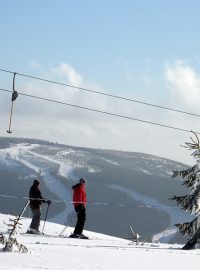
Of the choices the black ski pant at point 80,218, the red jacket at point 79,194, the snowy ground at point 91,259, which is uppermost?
the red jacket at point 79,194

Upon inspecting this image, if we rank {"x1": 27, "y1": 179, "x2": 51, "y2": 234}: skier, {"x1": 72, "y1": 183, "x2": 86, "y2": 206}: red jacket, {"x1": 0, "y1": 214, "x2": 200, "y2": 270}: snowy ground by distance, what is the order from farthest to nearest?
{"x1": 27, "y1": 179, "x2": 51, "y2": 234}: skier → {"x1": 72, "y1": 183, "x2": 86, "y2": 206}: red jacket → {"x1": 0, "y1": 214, "x2": 200, "y2": 270}: snowy ground

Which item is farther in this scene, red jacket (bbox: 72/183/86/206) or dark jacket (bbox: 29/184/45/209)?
dark jacket (bbox: 29/184/45/209)

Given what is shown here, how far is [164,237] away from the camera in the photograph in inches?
6688

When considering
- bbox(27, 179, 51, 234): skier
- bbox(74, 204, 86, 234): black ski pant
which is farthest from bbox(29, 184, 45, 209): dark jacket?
bbox(74, 204, 86, 234): black ski pant

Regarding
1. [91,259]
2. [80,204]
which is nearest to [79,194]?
A: [80,204]

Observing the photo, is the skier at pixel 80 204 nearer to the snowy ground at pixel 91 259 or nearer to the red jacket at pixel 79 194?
the red jacket at pixel 79 194

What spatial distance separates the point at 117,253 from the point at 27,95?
9.81m

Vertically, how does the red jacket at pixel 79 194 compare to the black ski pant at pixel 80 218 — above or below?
above

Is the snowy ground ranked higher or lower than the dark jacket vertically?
lower

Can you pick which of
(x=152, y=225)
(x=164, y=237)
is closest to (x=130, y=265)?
(x=164, y=237)

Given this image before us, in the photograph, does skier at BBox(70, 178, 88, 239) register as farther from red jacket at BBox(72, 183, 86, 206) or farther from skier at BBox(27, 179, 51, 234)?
skier at BBox(27, 179, 51, 234)

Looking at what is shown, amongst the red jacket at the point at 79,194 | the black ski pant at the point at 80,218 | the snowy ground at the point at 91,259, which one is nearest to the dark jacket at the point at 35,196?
the red jacket at the point at 79,194

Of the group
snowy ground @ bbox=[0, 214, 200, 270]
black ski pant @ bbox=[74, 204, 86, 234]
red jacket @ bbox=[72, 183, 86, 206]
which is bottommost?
snowy ground @ bbox=[0, 214, 200, 270]

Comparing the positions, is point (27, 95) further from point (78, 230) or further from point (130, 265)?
point (130, 265)
